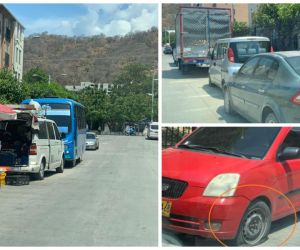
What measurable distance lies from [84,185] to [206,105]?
7086 millimetres

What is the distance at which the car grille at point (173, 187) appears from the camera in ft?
15.3

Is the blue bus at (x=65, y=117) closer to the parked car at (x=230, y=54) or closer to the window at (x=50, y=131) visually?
the window at (x=50, y=131)

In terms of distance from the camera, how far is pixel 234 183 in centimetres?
458

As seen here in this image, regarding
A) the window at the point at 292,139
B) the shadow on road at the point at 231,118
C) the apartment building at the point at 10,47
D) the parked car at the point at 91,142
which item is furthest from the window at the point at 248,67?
the apartment building at the point at 10,47

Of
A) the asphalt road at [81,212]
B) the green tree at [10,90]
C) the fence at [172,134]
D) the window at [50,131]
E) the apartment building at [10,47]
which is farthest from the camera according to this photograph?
the apartment building at [10,47]

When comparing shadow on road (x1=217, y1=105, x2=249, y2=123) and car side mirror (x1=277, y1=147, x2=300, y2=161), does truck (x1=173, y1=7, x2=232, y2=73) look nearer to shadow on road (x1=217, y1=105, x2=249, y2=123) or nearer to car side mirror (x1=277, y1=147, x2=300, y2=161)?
shadow on road (x1=217, y1=105, x2=249, y2=123)

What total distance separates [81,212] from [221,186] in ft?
12.4

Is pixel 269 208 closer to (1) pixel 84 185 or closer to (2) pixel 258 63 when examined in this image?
(2) pixel 258 63

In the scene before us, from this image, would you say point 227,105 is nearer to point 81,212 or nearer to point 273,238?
point 273,238

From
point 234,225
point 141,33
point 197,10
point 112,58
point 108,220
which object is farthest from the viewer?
point 112,58

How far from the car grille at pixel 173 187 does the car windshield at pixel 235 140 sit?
456mm

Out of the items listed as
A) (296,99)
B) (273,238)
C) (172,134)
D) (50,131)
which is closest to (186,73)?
(172,134)

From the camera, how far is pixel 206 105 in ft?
15.8

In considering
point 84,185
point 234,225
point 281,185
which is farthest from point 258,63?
point 84,185
